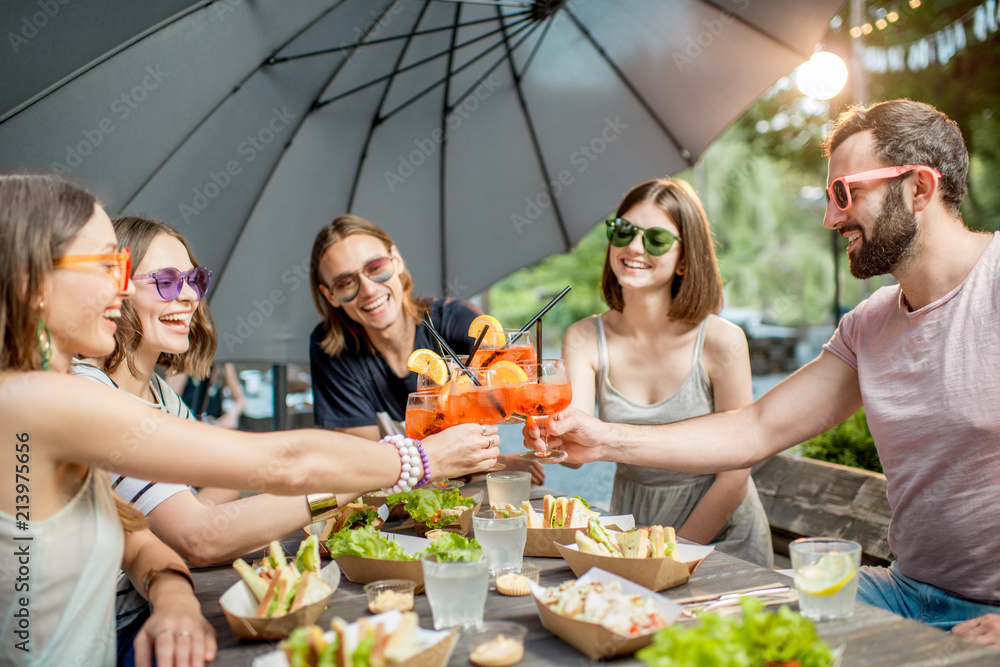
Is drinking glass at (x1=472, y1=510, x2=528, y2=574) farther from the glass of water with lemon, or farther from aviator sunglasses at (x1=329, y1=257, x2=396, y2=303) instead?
aviator sunglasses at (x1=329, y1=257, x2=396, y2=303)

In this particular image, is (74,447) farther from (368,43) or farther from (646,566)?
(368,43)

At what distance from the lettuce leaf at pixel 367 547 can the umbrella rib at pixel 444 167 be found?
8.21ft

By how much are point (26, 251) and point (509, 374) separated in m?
1.20

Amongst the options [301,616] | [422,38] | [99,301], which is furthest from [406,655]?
[422,38]

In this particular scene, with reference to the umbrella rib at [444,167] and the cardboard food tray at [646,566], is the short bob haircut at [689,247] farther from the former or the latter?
the cardboard food tray at [646,566]

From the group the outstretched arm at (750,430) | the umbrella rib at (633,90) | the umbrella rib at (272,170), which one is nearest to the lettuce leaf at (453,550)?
the outstretched arm at (750,430)

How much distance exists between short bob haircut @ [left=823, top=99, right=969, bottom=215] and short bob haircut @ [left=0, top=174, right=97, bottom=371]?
7.48 ft

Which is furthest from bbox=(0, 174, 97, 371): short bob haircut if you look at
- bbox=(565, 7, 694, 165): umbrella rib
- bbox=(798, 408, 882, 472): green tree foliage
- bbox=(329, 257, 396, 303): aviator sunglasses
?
bbox=(798, 408, 882, 472): green tree foliage

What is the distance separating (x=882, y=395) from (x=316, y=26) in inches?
102

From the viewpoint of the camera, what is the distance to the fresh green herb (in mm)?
1089

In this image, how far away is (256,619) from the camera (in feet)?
4.75

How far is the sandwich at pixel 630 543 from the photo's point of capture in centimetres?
169

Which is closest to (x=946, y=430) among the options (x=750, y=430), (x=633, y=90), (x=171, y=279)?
(x=750, y=430)

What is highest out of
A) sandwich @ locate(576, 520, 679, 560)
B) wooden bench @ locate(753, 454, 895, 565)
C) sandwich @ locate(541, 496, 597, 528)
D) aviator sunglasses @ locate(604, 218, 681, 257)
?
aviator sunglasses @ locate(604, 218, 681, 257)
